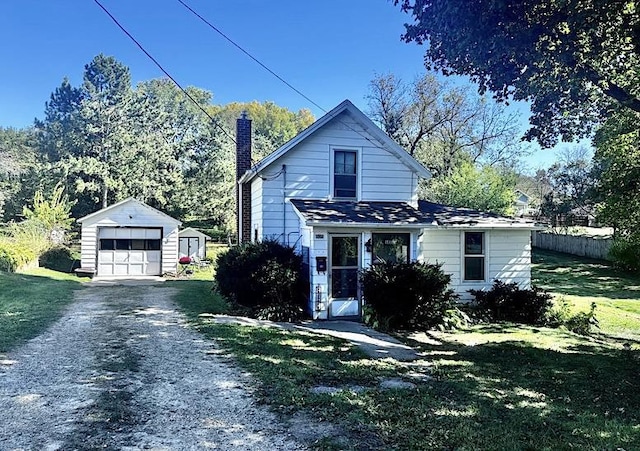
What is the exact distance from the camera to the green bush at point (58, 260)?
85.0ft

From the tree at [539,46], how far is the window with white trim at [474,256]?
427 cm

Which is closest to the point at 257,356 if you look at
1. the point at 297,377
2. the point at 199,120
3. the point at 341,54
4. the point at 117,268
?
the point at 297,377

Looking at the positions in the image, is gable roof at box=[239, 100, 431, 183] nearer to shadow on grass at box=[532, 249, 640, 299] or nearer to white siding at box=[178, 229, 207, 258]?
shadow on grass at box=[532, 249, 640, 299]

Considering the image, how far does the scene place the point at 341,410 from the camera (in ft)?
17.1

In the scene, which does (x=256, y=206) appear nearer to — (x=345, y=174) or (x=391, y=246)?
(x=345, y=174)

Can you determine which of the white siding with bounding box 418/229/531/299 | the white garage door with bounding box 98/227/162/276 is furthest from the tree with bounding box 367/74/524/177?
the white siding with bounding box 418/229/531/299

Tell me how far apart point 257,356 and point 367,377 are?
1.89 metres

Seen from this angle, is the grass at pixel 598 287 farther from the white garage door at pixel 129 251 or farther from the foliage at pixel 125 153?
the foliage at pixel 125 153

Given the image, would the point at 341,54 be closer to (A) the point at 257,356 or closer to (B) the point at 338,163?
(B) the point at 338,163

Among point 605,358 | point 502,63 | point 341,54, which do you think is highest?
point 341,54

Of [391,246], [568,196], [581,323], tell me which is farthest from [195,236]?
[568,196]

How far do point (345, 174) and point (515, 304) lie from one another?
605 centimetres

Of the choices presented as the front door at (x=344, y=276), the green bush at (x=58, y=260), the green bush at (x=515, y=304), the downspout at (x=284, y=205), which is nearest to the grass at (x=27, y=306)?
the downspout at (x=284, y=205)

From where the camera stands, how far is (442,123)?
35469mm
